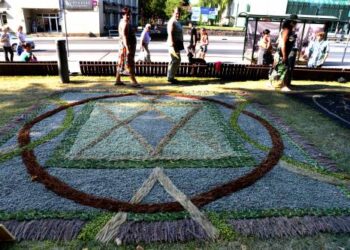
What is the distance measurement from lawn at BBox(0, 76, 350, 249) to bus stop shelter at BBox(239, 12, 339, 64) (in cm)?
489

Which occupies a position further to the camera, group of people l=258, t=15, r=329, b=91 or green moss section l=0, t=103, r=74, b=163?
group of people l=258, t=15, r=329, b=91

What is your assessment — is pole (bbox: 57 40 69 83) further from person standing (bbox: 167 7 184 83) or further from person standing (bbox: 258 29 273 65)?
person standing (bbox: 258 29 273 65)

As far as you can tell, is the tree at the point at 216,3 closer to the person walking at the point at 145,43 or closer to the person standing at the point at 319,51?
the person standing at the point at 319,51

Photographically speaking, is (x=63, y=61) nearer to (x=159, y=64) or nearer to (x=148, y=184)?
(x=159, y=64)

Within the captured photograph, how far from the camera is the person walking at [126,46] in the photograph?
8109mm

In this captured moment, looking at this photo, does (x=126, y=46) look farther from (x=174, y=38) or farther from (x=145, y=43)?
(x=145, y=43)

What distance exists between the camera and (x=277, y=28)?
1529 cm

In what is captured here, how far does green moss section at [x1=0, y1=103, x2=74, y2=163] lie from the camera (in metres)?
4.45

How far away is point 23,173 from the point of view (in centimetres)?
399

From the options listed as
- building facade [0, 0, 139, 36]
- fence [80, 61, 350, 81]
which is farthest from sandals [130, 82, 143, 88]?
building facade [0, 0, 139, 36]

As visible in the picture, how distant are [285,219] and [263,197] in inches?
16.6

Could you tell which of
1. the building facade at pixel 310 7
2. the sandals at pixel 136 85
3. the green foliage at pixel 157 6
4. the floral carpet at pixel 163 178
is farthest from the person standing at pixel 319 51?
the green foliage at pixel 157 6

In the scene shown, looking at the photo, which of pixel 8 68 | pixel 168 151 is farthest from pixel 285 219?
pixel 8 68

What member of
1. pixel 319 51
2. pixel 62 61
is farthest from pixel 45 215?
pixel 319 51
